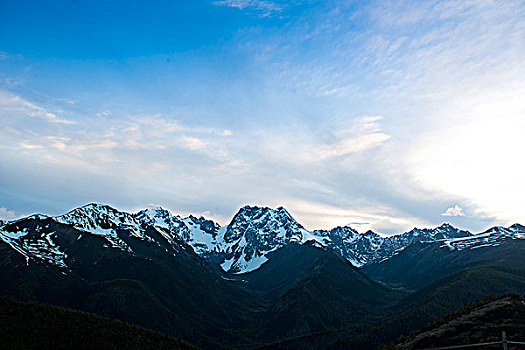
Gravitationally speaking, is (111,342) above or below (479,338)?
below

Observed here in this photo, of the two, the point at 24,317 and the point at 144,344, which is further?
the point at 144,344

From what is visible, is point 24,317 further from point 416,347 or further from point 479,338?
point 479,338

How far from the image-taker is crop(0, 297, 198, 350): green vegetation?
99250mm

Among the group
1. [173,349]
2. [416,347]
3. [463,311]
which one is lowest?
[173,349]

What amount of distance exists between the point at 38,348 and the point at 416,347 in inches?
3862

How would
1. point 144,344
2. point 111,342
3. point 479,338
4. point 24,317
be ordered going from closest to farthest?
point 479,338, point 24,317, point 111,342, point 144,344

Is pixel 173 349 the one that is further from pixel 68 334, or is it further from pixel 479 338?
pixel 479 338

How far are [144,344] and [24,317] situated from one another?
4205cm

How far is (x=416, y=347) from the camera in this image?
88562 millimetres

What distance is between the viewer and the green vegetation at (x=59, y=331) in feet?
326

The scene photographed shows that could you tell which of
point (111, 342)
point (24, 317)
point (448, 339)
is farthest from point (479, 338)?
point (24, 317)

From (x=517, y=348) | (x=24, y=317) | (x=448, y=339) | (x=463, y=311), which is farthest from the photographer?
(x=24, y=317)

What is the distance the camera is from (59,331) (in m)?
111

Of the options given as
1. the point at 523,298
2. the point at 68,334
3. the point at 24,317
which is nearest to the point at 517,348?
the point at 523,298
